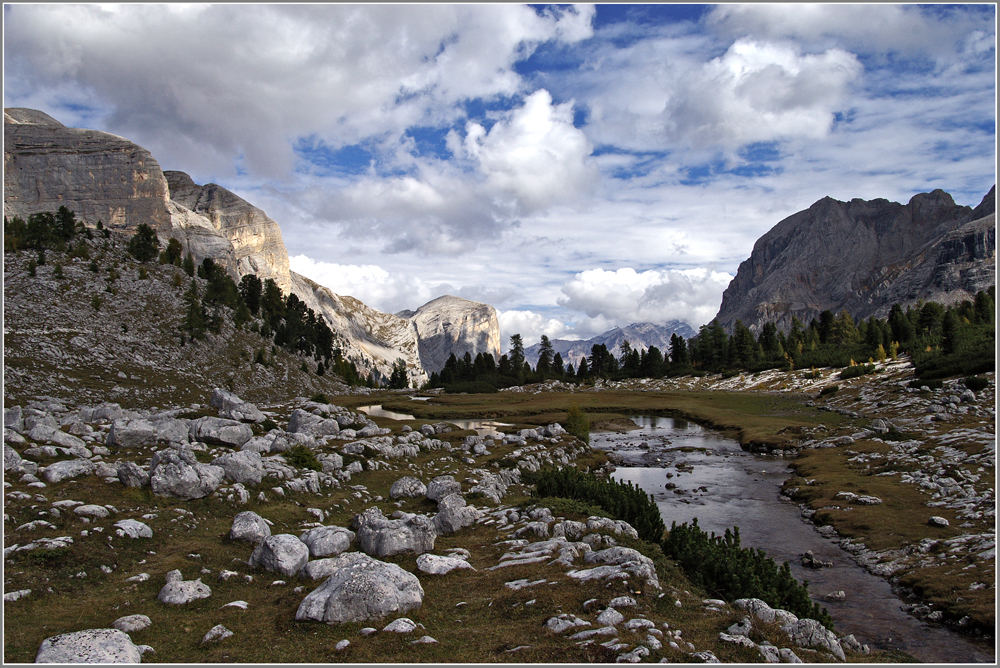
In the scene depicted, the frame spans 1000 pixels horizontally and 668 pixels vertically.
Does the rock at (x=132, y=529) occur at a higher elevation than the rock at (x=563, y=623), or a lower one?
higher

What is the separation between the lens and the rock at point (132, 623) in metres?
13.4

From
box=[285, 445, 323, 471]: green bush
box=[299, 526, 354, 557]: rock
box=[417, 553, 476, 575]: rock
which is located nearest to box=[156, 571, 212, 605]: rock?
box=[299, 526, 354, 557]: rock

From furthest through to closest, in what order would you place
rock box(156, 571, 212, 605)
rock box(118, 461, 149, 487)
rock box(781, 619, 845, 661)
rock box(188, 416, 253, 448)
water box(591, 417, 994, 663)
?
rock box(188, 416, 253, 448)
rock box(118, 461, 149, 487)
water box(591, 417, 994, 663)
rock box(156, 571, 212, 605)
rock box(781, 619, 845, 661)

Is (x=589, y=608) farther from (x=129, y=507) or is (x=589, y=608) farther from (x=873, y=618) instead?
(x=129, y=507)

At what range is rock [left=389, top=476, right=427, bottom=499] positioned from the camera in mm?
31472

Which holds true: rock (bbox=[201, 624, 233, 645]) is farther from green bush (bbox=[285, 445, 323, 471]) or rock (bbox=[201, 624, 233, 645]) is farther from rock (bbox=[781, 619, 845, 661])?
green bush (bbox=[285, 445, 323, 471])

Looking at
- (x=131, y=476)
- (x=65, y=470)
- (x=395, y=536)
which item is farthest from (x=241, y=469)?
(x=395, y=536)

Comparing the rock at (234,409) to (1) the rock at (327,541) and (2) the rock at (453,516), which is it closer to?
(2) the rock at (453,516)

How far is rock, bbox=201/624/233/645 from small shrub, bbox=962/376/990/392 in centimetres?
6984

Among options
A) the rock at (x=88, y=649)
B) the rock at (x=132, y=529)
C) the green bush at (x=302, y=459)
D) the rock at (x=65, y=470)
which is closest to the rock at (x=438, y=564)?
the rock at (x=88, y=649)

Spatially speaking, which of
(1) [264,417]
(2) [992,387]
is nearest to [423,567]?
(1) [264,417]

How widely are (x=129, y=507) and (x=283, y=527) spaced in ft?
21.0

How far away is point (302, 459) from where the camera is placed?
33.7 meters

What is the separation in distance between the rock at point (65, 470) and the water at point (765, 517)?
32009mm
